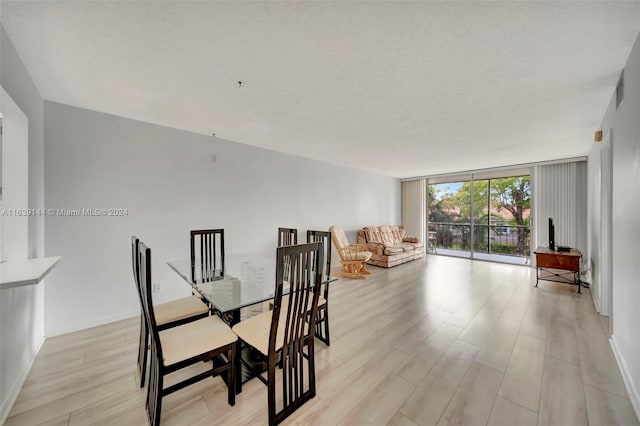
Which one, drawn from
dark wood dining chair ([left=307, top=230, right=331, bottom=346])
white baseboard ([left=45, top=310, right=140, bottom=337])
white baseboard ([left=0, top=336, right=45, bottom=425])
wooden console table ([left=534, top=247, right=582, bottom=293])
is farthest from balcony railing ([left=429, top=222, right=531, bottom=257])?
white baseboard ([left=0, top=336, right=45, bottom=425])

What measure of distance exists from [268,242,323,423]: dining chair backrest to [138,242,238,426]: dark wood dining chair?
35 centimetres

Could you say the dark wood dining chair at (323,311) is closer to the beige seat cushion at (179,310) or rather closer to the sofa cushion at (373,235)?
the beige seat cushion at (179,310)

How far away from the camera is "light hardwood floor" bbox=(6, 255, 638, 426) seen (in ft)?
5.03

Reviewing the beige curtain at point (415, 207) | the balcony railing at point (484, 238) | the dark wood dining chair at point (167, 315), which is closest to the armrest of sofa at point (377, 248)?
the beige curtain at point (415, 207)

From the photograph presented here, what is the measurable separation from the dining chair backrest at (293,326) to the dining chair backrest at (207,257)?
3.71 feet

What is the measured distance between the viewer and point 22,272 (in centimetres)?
147

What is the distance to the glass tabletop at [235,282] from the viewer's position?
1742 millimetres

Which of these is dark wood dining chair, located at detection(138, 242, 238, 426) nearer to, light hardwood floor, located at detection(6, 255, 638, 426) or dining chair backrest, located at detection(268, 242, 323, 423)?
light hardwood floor, located at detection(6, 255, 638, 426)

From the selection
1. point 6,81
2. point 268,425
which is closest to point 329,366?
point 268,425

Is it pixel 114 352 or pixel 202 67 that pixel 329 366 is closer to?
pixel 114 352

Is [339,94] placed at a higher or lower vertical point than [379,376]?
higher

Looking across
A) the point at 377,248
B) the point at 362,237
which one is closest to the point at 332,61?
the point at 377,248

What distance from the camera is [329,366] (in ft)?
6.61

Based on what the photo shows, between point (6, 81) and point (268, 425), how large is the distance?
276 cm
